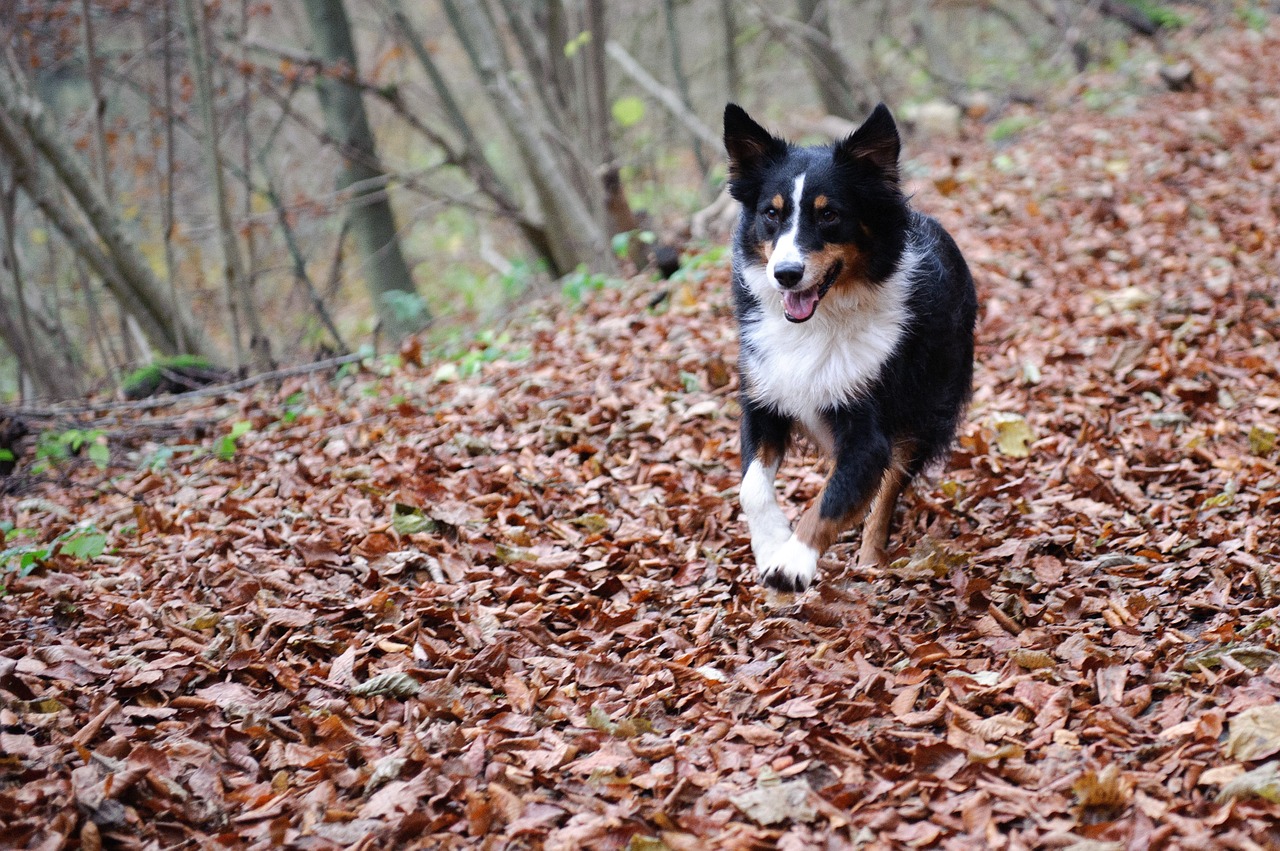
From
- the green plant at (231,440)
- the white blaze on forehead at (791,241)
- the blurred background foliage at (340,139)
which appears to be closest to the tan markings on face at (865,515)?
the white blaze on forehead at (791,241)

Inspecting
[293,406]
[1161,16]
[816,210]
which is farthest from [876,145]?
[1161,16]

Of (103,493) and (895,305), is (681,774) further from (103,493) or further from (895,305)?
(103,493)

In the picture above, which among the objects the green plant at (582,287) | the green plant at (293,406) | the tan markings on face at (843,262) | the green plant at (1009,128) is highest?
the tan markings on face at (843,262)

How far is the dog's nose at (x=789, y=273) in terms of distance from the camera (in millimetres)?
3986

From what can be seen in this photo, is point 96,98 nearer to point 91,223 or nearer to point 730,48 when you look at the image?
point 91,223

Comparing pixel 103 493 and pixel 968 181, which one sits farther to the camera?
pixel 968 181

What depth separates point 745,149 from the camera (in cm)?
449

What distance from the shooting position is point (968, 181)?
10.6 m

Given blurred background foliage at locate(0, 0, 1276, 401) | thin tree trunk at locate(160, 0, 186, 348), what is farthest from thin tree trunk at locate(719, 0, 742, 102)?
thin tree trunk at locate(160, 0, 186, 348)

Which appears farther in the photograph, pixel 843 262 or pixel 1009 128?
pixel 1009 128

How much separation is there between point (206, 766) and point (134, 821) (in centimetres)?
28

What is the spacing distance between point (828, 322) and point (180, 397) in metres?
4.63

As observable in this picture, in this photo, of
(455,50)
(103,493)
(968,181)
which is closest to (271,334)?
(103,493)

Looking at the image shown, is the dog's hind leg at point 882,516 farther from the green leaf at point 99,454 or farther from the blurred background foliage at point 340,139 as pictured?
the green leaf at point 99,454
